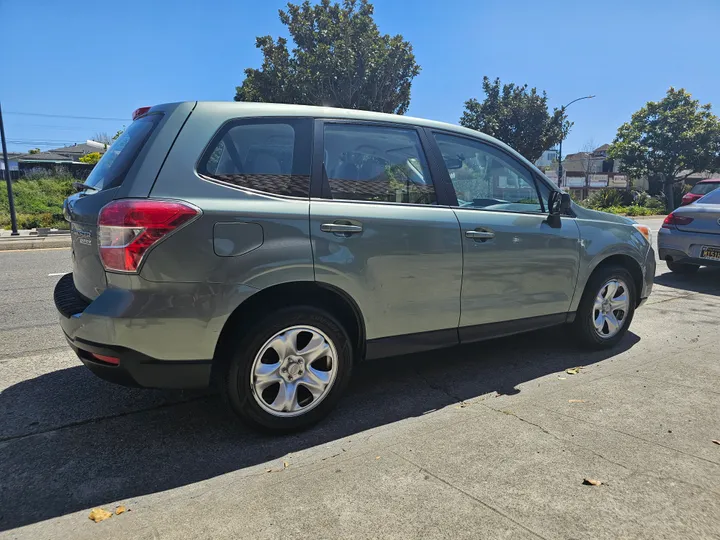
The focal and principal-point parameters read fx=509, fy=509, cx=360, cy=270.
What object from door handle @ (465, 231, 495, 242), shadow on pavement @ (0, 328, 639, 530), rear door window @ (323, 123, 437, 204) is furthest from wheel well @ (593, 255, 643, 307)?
rear door window @ (323, 123, 437, 204)

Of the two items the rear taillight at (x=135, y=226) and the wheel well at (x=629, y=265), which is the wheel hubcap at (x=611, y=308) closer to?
the wheel well at (x=629, y=265)

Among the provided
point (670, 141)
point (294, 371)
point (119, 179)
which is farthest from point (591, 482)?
point (670, 141)

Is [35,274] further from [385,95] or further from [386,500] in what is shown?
[385,95]

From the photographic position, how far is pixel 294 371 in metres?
2.90

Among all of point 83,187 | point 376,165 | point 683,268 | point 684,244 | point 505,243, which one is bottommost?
point 683,268

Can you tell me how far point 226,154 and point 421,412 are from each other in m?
2.00

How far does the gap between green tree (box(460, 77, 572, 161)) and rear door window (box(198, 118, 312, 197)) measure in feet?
123

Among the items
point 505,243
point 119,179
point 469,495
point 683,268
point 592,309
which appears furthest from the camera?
point 683,268

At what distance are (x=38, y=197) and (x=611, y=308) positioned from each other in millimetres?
28838

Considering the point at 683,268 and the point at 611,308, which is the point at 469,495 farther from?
the point at 683,268

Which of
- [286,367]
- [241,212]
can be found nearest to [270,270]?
[241,212]

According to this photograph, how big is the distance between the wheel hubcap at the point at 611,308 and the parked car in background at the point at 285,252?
2.75ft

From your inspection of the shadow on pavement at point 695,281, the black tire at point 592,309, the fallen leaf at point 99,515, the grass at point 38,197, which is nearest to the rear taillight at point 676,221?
the shadow on pavement at point 695,281

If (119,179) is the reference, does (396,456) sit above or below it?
below
